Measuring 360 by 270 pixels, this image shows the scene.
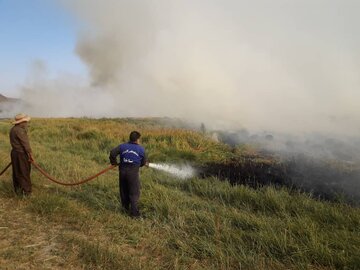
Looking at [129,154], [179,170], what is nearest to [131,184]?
[129,154]

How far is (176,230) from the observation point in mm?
6402

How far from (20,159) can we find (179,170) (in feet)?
18.6

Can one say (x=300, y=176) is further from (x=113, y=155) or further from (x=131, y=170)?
(x=113, y=155)

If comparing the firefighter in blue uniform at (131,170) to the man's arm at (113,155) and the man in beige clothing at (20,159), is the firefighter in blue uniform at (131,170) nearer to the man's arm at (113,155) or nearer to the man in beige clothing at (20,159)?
the man's arm at (113,155)

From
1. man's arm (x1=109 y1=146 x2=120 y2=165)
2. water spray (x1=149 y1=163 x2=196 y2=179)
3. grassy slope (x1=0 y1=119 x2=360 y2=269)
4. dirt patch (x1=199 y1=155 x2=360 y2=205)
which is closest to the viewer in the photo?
grassy slope (x1=0 y1=119 x2=360 y2=269)

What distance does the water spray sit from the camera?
459 inches

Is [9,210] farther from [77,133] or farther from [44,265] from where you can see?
[77,133]

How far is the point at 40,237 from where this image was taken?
19.5 ft

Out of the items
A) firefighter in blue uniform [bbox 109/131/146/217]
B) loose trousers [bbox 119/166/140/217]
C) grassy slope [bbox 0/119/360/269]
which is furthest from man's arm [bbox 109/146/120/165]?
grassy slope [bbox 0/119/360/269]

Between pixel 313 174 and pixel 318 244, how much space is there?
23.5ft

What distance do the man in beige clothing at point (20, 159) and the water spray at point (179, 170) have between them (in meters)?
4.01

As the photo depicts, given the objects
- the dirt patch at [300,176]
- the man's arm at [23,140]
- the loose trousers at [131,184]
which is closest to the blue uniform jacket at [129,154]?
the loose trousers at [131,184]

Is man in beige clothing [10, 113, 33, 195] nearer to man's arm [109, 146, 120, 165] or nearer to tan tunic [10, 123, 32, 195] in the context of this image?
tan tunic [10, 123, 32, 195]

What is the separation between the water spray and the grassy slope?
64.7 inches
